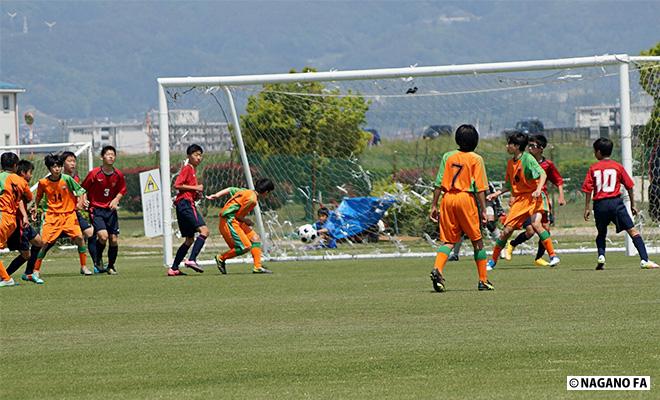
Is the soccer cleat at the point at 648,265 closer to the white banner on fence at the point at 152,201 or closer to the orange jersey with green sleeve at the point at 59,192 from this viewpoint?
the orange jersey with green sleeve at the point at 59,192

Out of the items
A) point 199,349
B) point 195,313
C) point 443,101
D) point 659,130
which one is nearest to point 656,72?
point 659,130

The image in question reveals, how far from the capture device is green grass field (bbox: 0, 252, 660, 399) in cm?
961

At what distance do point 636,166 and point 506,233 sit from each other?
5334 mm

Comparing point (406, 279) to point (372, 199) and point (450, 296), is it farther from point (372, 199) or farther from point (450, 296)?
point (372, 199)

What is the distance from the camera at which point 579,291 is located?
15.7 meters

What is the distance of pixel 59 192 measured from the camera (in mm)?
21203

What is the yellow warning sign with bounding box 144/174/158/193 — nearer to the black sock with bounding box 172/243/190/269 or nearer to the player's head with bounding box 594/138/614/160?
the black sock with bounding box 172/243/190/269

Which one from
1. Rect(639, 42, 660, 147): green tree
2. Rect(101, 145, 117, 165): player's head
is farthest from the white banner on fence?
Rect(639, 42, 660, 147): green tree

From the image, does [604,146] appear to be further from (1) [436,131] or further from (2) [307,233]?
(1) [436,131]

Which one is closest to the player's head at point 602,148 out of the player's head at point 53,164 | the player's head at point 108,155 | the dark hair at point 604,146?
the dark hair at point 604,146

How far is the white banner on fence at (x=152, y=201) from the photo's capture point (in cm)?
2569

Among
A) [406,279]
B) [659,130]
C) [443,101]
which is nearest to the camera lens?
[406,279]

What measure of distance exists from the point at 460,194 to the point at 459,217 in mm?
255

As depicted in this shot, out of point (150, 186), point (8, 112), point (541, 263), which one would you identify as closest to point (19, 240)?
point (150, 186)
